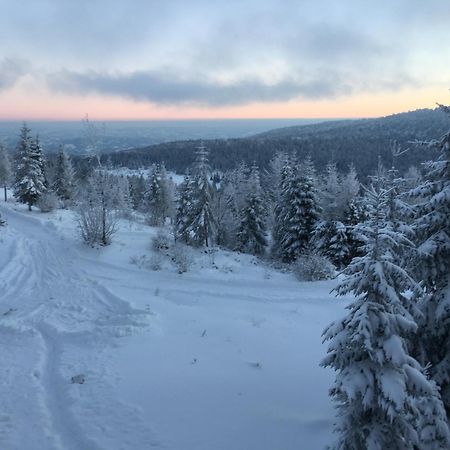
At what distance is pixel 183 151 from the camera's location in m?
180

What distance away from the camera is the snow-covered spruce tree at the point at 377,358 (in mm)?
5973

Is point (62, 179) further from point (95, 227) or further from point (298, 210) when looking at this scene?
point (298, 210)

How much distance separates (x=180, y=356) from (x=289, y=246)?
2357cm

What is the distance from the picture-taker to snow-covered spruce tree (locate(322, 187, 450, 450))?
5973mm

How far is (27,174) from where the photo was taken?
41.5m

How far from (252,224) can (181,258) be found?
1935 centimetres

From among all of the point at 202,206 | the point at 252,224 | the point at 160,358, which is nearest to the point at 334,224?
the point at 252,224

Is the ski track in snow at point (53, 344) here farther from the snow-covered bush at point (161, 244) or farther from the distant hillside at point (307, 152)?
the distant hillside at point (307, 152)

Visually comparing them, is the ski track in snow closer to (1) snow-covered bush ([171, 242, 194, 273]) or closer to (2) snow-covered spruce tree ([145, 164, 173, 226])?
(1) snow-covered bush ([171, 242, 194, 273])

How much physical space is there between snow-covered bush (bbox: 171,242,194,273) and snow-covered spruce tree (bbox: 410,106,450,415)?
13699 millimetres

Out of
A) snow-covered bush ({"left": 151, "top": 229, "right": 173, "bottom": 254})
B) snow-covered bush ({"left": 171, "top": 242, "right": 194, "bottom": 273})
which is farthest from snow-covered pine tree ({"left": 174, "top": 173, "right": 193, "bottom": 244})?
snow-covered bush ({"left": 171, "top": 242, "right": 194, "bottom": 273})

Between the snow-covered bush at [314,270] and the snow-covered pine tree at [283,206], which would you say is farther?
the snow-covered pine tree at [283,206]

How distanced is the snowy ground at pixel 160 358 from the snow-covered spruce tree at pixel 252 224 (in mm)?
17950

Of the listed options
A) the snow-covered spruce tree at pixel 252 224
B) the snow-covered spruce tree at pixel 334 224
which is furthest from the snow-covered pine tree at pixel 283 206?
the snow-covered spruce tree at pixel 334 224
